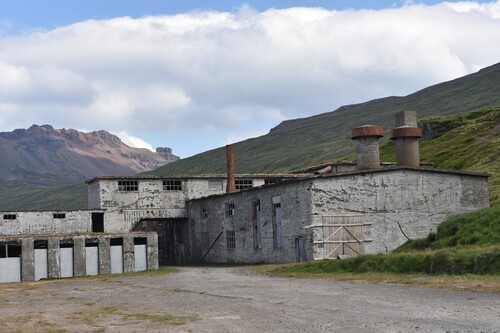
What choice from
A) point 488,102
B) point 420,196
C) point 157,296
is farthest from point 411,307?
point 488,102

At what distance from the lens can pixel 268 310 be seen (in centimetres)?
1844

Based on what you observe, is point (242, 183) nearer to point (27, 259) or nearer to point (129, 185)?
point (129, 185)

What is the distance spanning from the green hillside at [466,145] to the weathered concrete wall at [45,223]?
112 ft

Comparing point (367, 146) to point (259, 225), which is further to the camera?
point (259, 225)

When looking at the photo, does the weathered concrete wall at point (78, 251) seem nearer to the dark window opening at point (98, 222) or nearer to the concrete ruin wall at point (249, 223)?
the concrete ruin wall at point (249, 223)

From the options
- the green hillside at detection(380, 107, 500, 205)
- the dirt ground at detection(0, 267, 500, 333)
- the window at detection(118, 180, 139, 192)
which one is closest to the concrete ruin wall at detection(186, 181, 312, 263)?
the window at detection(118, 180, 139, 192)

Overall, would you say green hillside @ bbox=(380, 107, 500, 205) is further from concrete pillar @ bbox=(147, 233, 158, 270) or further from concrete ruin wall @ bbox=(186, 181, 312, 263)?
concrete pillar @ bbox=(147, 233, 158, 270)

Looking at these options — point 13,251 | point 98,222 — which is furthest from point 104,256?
point 98,222

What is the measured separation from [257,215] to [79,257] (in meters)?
12.4

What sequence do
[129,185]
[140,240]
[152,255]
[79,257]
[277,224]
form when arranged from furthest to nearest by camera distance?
[129,185]
[140,240]
[152,255]
[79,257]
[277,224]

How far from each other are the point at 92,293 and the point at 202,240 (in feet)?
96.1

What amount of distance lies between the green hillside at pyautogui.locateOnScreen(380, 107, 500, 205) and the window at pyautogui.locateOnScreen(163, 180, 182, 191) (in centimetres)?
2649

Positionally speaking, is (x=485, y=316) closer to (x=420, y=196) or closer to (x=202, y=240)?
(x=420, y=196)

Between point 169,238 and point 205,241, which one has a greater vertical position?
point 169,238
